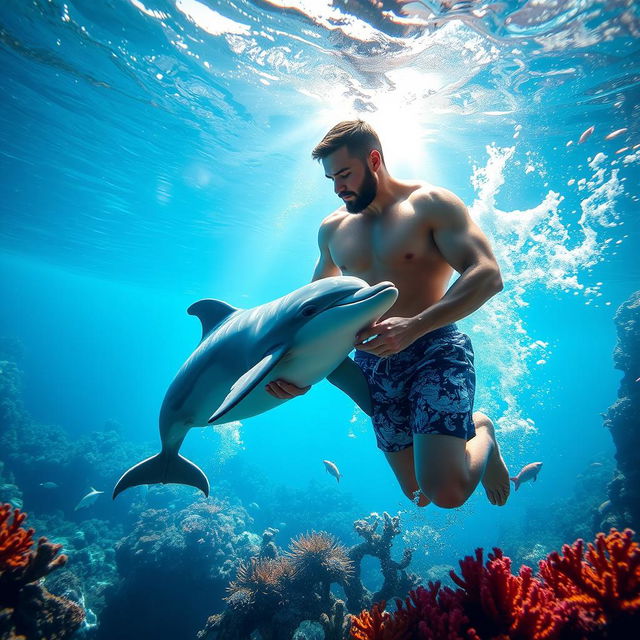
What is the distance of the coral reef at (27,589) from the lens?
3145 mm

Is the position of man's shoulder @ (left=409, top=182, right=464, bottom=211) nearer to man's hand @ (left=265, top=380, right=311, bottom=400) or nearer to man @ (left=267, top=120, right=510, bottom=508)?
man @ (left=267, top=120, right=510, bottom=508)

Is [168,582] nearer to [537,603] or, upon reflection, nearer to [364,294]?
[537,603]

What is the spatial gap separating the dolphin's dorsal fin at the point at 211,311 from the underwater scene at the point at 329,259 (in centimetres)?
4

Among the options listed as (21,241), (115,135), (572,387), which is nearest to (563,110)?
(115,135)

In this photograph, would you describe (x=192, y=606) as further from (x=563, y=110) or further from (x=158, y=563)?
(x=563, y=110)

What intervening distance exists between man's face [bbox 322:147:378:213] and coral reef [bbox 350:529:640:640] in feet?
9.52

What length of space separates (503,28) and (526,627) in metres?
10.1

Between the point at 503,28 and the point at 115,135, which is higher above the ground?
the point at 115,135

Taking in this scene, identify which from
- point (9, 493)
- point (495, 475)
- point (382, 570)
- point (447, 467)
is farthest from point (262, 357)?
point (9, 493)

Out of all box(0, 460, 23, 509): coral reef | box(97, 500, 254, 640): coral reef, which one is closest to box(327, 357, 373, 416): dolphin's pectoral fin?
box(97, 500, 254, 640): coral reef

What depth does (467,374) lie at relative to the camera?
259cm

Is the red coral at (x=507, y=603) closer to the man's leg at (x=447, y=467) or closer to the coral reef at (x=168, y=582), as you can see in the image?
the man's leg at (x=447, y=467)

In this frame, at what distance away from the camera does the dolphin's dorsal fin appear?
434cm

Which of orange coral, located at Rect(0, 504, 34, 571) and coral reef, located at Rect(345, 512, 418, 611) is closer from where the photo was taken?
orange coral, located at Rect(0, 504, 34, 571)
